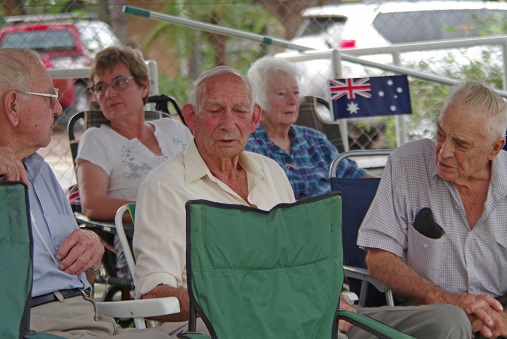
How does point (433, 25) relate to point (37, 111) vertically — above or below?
above

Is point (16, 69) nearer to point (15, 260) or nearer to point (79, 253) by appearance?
point (79, 253)

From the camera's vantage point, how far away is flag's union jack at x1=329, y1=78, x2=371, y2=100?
5.41 metres

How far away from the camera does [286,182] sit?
3.75 meters

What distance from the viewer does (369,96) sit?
215 inches

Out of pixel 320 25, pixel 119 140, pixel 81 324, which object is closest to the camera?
pixel 81 324

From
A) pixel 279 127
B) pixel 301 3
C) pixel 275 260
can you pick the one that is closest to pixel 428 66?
pixel 279 127

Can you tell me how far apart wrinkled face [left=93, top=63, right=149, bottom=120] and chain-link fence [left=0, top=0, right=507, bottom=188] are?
0.58m

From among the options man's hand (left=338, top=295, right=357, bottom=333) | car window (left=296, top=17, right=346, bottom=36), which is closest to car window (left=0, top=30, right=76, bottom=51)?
car window (left=296, top=17, right=346, bottom=36)

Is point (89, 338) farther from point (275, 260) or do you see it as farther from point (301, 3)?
point (301, 3)

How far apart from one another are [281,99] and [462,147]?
1.52 metres

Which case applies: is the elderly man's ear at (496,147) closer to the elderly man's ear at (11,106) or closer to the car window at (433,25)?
the elderly man's ear at (11,106)

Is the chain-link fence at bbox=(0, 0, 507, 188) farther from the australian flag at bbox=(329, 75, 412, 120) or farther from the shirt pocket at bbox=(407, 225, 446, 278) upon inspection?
the shirt pocket at bbox=(407, 225, 446, 278)

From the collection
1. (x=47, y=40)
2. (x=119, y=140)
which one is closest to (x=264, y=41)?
(x=119, y=140)

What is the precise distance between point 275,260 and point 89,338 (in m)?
0.63
